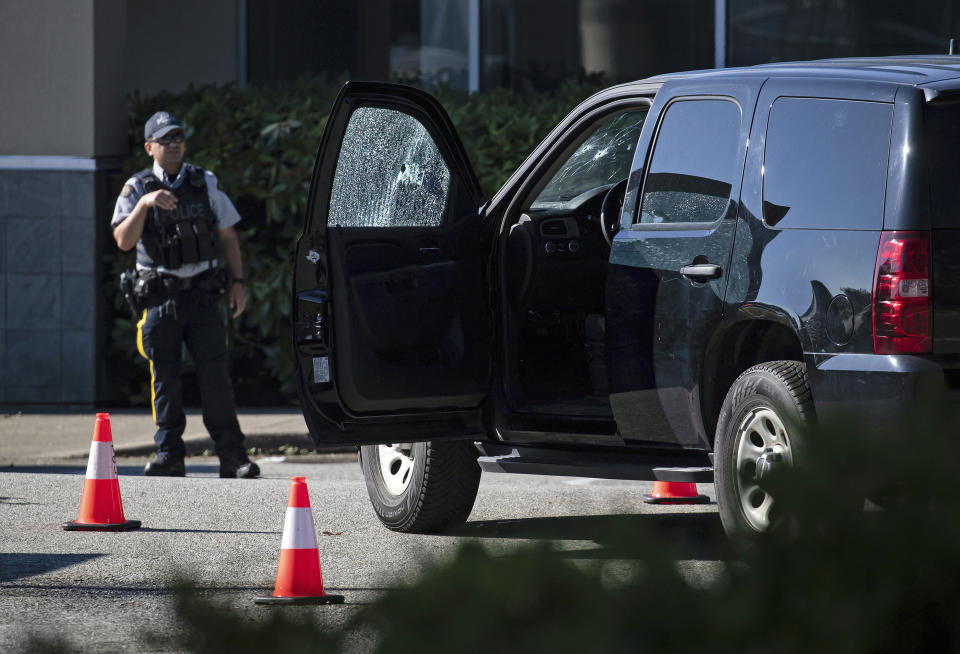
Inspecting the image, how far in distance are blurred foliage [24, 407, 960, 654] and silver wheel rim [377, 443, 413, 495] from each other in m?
5.22

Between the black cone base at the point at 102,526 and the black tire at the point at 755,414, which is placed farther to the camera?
the black cone base at the point at 102,526

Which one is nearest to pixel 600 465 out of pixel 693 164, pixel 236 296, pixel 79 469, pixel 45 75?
pixel 693 164

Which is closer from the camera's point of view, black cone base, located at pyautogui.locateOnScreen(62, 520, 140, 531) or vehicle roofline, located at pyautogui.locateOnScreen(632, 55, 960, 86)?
vehicle roofline, located at pyautogui.locateOnScreen(632, 55, 960, 86)

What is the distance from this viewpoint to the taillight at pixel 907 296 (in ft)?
16.1

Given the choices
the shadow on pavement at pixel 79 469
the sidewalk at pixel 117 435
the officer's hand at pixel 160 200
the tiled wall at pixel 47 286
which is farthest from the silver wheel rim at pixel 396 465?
the tiled wall at pixel 47 286

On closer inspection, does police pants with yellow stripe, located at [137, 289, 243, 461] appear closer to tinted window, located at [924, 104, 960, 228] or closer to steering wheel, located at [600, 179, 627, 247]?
steering wheel, located at [600, 179, 627, 247]

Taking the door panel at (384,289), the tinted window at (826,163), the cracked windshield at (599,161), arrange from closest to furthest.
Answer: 1. the tinted window at (826,163)
2. the door panel at (384,289)
3. the cracked windshield at (599,161)

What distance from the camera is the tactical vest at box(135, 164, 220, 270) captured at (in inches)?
354

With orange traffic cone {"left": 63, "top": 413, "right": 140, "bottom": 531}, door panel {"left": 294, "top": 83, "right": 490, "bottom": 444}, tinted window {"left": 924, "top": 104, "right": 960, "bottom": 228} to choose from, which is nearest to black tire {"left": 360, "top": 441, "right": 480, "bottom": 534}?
door panel {"left": 294, "top": 83, "right": 490, "bottom": 444}

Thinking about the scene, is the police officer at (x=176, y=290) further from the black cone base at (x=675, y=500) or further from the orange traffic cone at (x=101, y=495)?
the black cone base at (x=675, y=500)

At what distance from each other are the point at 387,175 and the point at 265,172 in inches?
231

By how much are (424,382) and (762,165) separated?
163 centimetres

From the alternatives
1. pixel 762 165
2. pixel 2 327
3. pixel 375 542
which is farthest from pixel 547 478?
pixel 2 327

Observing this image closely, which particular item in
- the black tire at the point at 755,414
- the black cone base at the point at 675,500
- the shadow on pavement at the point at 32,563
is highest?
the black tire at the point at 755,414
